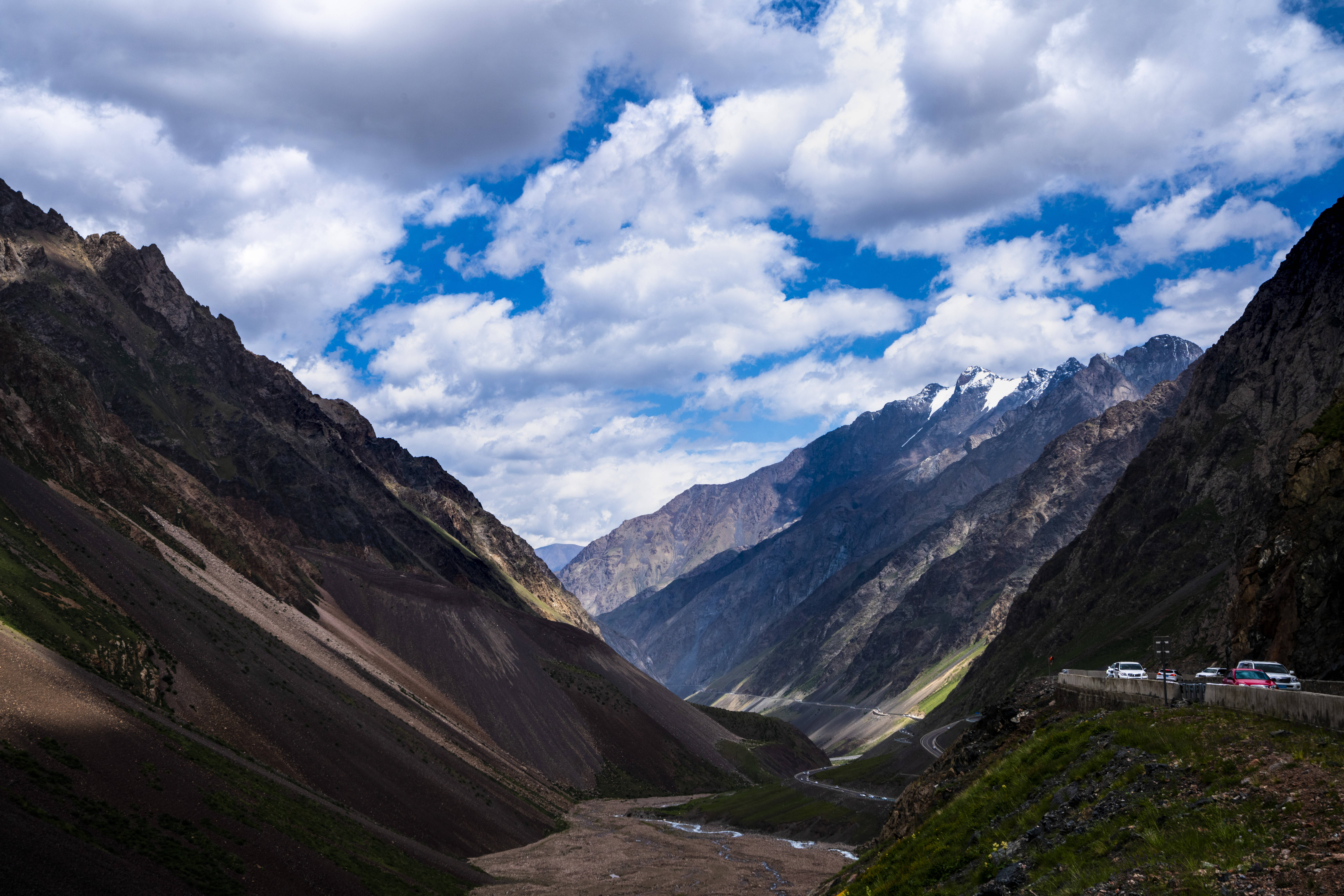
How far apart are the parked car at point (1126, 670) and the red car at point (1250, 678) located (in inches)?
249

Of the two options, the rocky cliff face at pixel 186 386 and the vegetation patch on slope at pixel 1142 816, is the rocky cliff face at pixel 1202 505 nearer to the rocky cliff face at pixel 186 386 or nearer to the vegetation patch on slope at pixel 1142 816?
the vegetation patch on slope at pixel 1142 816

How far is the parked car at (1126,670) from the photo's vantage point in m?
46.0

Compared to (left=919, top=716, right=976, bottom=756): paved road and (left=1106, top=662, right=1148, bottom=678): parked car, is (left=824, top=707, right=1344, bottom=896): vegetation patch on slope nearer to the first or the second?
(left=1106, top=662, right=1148, bottom=678): parked car

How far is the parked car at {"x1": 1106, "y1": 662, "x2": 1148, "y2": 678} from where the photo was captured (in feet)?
151

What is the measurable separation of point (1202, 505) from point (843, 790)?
7796 centimetres

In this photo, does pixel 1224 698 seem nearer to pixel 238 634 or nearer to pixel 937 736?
pixel 238 634

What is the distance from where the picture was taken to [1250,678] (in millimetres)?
34469

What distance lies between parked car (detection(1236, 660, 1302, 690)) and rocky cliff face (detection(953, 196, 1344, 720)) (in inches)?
1208

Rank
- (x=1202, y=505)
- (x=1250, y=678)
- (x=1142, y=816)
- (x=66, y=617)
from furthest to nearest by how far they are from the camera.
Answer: (x=1202, y=505) → (x=66, y=617) → (x=1250, y=678) → (x=1142, y=816)

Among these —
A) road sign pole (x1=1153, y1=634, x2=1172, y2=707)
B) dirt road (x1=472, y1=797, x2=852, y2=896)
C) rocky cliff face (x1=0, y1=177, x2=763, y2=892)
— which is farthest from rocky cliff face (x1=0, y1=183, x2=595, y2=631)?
road sign pole (x1=1153, y1=634, x2=1172, y2=707)

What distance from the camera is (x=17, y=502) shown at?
70812mm

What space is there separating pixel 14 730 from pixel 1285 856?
146ft

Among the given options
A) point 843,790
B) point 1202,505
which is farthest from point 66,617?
point 1202,505

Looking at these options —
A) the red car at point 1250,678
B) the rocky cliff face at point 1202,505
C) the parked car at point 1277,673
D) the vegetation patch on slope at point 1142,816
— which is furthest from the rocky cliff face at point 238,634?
the rocky cliff face at point 1202,505
